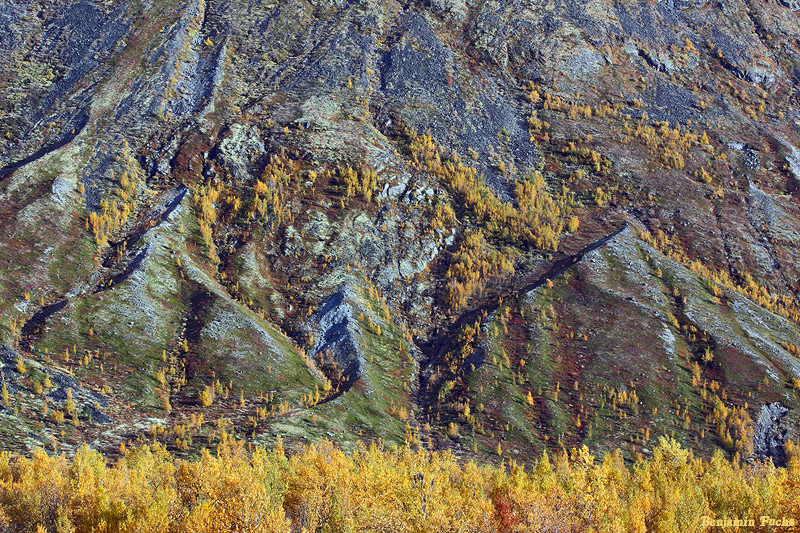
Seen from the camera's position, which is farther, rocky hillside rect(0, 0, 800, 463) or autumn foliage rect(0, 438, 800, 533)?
rocky hillside rect(0, 0, 800, 463)

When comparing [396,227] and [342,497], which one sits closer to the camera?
[342,497]

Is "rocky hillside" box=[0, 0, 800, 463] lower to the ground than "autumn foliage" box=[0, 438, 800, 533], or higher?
higher

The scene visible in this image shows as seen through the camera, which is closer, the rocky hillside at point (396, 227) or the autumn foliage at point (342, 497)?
the autumn foliage at point (342, 497)

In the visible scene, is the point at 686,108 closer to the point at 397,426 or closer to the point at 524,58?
the point at 524,58

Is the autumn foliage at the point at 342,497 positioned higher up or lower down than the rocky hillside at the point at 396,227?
lower down

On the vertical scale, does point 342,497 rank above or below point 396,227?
below

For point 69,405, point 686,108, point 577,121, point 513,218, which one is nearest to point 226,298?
point 69,405
